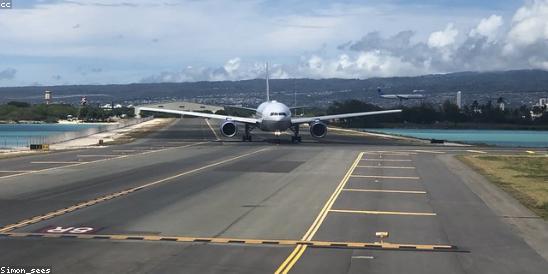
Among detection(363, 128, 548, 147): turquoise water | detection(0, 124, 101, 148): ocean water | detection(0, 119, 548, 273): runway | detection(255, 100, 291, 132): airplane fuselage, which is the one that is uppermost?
detection(255, 100, 291, 132): airplane fuselage

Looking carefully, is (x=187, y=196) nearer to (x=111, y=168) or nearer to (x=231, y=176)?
(x=231, y=176)

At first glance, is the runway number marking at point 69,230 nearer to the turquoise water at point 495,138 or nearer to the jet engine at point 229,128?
the jet engine at point 229,128

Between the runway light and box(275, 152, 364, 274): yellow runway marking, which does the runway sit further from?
the runway light

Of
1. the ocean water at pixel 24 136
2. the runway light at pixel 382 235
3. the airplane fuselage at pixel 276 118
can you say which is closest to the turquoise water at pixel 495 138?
the airplane fuselage at pixel 276 118

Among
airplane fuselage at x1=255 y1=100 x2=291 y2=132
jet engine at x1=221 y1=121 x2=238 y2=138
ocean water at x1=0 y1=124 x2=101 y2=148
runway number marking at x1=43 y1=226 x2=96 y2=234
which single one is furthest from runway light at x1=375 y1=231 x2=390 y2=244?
ocean water at x1=0 y1=124 x2=101 y2=148

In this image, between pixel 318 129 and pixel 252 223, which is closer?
pixel 252 223

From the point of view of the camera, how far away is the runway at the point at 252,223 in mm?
15039

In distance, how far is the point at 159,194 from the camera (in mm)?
27844

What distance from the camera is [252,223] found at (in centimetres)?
2052

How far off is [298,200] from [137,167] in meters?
18.0

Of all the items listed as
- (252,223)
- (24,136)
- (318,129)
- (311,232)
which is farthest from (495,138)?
(311,232)

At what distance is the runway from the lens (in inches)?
592

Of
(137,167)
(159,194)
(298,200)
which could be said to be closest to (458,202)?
(298,200)

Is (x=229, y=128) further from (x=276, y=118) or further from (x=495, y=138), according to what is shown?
(x=495, y=138)
